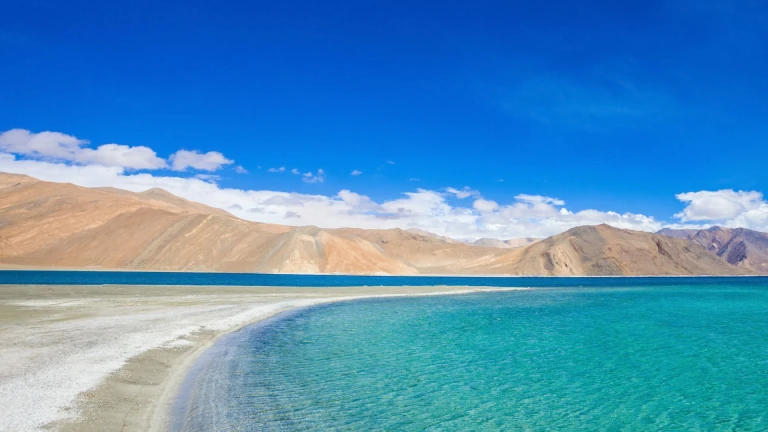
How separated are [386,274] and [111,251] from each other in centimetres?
8423

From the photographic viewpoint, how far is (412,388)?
14617 millimetres

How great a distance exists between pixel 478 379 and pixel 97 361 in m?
11.7

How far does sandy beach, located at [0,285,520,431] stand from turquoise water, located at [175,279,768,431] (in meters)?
1.02

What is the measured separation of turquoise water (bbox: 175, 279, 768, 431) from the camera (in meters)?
11.8

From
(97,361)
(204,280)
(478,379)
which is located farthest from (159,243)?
(478,379)

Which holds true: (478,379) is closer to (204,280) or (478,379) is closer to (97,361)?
(97,361)

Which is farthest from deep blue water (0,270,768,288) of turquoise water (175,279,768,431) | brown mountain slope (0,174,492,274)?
turquoise water (175,279,768,431)

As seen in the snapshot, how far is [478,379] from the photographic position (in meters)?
15.9

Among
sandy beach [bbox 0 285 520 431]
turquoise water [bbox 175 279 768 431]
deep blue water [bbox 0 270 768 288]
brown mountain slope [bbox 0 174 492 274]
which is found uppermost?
brown mountain slope [bbox 0 174 492 274]

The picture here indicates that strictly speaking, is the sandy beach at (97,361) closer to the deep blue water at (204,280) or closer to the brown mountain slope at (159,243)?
the deep blue water at (204,280)

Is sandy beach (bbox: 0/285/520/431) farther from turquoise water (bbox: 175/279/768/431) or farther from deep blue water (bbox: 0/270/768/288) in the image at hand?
deep blue water (bbox: 0/270/768/288)

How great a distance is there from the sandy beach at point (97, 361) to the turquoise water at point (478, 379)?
1018 mm

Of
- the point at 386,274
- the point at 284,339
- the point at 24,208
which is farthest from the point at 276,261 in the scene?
the point at 284,339

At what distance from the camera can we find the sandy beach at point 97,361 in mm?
10375
